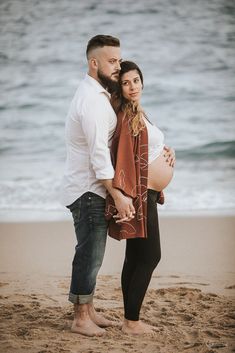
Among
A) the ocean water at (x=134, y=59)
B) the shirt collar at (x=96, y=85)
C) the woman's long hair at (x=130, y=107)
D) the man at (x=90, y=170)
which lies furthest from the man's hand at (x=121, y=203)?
the ocean water at (x=134, y=59)

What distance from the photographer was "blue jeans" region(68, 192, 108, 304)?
2.49 meters

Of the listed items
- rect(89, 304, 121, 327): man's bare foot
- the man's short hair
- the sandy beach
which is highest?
the man's short hair

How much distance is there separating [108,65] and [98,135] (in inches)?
12.1

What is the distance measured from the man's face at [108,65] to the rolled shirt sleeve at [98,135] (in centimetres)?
14

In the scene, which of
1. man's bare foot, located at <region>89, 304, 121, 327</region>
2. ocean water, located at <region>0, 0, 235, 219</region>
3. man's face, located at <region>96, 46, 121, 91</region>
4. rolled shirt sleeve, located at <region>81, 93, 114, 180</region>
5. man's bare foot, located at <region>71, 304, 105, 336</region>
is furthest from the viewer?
ocean water, located at <region>0, 0, 235, 219</region>

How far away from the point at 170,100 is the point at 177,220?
4864mm

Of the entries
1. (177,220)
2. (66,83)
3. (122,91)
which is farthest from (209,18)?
(122,91)

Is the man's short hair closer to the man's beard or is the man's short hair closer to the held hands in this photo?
the man's beard

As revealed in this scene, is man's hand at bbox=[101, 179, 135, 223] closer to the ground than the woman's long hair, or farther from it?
closer to the ground

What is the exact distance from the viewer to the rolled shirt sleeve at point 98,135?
7.78 feet

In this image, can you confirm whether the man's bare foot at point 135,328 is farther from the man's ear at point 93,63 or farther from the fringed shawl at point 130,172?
the man's ear at point 93,63

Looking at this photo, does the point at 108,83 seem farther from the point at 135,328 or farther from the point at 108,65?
the point at 135,328

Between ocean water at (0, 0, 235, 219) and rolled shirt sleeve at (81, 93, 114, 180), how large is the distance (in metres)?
5.78

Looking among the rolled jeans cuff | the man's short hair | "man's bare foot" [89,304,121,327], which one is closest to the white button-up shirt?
the man's short hair
